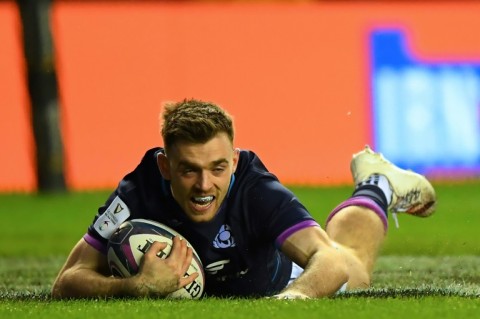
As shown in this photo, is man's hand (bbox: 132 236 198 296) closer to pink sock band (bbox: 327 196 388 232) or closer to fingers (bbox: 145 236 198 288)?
fingers (bbox: 145 236 198 288)

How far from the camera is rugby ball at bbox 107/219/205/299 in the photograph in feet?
18.4

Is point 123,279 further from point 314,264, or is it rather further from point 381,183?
point 381,183

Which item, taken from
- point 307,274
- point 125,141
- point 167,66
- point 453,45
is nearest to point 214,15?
point 167,66

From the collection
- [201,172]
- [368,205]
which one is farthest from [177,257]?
[368,205]

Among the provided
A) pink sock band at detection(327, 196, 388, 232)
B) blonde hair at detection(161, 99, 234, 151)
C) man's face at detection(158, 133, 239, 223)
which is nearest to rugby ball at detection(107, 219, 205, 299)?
man's face at detection(158, 133, 239, 223)

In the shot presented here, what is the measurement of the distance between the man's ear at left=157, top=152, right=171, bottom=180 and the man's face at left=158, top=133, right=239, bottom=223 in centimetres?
5

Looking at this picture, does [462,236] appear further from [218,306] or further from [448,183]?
[218,306]

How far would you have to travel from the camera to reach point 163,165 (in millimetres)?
5742

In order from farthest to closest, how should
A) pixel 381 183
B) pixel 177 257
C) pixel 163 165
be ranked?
pixel 381 183 → pixel 163 165 → pixel 177 257

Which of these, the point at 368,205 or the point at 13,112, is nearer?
the point at 368,205

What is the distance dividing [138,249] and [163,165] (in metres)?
0.40

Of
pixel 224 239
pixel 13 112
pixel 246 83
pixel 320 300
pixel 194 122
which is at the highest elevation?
pixel 194 122

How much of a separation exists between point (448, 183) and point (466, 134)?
60cm

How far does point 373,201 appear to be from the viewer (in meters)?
6.92
